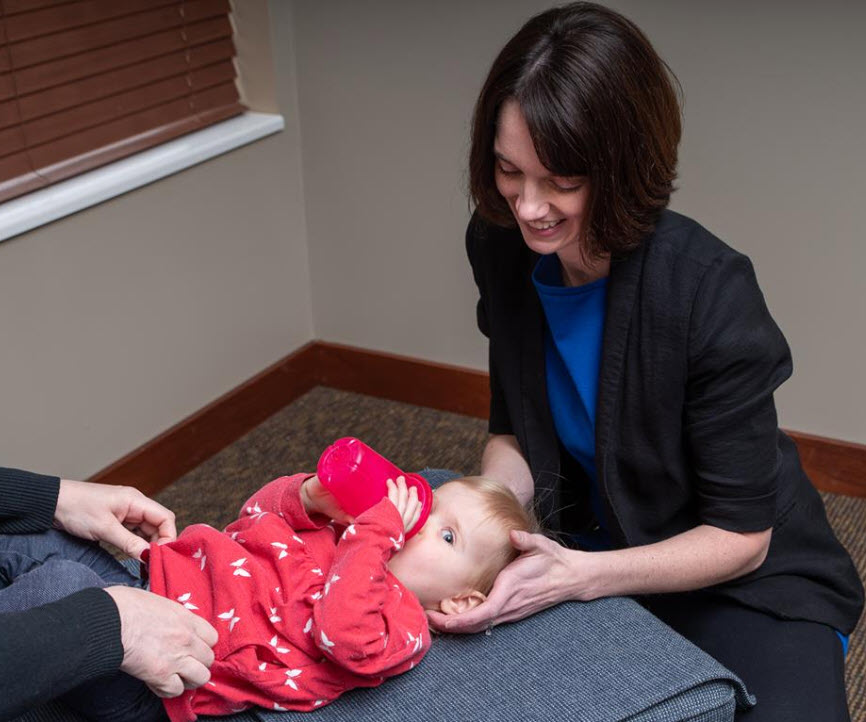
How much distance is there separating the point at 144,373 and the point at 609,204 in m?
1.58

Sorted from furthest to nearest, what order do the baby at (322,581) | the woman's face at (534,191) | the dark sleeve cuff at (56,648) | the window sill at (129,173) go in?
the window sill at (129,173) → the woman's face at (534,191) → the baby at (322,581) → the dark sleeve cuff at (56,648)

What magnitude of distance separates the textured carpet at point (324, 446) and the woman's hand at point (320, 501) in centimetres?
114

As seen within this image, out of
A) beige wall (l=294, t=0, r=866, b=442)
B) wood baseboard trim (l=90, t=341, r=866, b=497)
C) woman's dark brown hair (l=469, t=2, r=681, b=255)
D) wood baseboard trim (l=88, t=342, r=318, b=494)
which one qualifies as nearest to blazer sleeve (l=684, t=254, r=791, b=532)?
woman's dark brown hair (l=469, t=2, r=681, b=255)

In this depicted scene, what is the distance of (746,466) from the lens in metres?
1.51

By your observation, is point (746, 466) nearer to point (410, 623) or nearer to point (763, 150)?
point (410, 623)

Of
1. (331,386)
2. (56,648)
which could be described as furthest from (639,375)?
(331,386)

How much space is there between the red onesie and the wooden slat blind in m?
1.26

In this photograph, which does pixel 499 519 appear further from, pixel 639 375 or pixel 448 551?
pixel 639 375

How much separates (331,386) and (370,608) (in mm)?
2074

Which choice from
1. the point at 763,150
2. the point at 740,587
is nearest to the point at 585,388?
the point at 740,587

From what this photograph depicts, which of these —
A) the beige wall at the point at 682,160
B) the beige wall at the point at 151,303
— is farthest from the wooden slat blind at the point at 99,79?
the beige wall at the point at 682,160

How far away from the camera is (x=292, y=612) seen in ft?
4.55

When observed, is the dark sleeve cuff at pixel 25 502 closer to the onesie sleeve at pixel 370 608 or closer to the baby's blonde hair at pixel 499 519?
the onesie sleeve at pixel 370 608

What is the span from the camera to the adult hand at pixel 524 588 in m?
1.46
